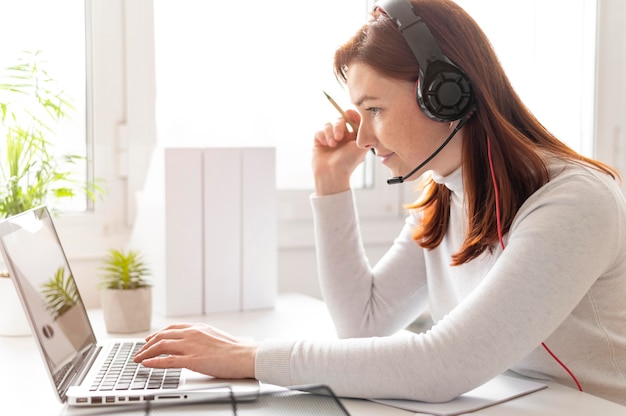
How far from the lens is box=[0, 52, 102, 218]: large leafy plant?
4.94ft

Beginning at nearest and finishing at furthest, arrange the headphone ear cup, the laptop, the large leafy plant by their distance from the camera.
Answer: the laptop
the headphone ear cup
the large leafy plant

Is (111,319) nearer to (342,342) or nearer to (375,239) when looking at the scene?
(342,342)

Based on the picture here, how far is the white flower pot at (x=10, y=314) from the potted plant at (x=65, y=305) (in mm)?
248

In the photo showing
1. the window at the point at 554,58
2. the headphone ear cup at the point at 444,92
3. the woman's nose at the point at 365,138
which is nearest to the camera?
the headphone ear cup at the point at 444,92

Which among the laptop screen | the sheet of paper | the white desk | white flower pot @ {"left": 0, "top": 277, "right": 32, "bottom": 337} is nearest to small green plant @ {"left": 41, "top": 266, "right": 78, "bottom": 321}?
the laptop screen

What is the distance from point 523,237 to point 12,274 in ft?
2.03

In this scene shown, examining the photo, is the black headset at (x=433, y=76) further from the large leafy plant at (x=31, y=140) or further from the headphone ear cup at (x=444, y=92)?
the large leafy plant at (x=31, y=140)

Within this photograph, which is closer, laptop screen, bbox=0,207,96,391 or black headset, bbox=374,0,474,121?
laptop screen, bbox=0,207,96,391

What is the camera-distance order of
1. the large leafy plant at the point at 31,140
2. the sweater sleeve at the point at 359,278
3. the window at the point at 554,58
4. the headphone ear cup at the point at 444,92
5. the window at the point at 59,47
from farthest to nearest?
the window at the point at 554,58 → the window at the point at 59,47 → the large leafy plant at the point at 31,140 → the sweater sleeve at the point at 359,278 → the headphone ear cup at the point at 444,92

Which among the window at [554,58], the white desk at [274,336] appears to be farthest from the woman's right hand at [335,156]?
the window at [554,58]

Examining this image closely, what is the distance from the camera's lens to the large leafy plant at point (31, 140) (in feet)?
4.94

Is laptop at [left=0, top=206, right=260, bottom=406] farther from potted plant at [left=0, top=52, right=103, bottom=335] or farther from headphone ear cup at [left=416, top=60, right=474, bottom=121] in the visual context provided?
headphone ear cup at [left=416, top=60, right=474, bottom=121]

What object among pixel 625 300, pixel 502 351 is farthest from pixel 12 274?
pixel 625 300

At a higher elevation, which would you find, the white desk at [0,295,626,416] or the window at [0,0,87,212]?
the window at [0,0,87,212]
